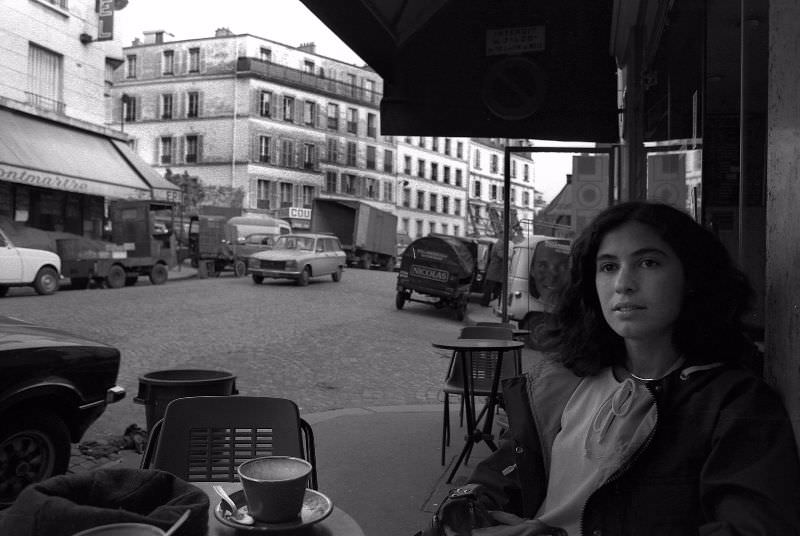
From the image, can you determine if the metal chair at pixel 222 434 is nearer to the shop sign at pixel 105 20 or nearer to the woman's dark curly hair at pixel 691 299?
the woman's dark curly hair at pixel 691 299

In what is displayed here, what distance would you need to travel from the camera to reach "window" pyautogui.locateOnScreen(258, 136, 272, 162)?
4912cm

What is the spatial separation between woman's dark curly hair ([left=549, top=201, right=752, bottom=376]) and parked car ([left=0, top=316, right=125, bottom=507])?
3.27 metres

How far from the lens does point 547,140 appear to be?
6844 millimetres

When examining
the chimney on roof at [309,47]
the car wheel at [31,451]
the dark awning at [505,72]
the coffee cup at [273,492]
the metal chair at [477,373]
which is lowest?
the car wheel at [31,451]

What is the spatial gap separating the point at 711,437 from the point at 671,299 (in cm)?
37

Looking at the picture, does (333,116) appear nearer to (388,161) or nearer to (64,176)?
(388,161)

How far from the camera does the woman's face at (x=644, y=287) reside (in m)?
1.79

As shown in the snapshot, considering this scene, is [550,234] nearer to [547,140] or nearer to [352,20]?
[547,140]

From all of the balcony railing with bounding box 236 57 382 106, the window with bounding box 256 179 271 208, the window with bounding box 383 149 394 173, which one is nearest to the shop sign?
the window with bounding box 256 179 271 208

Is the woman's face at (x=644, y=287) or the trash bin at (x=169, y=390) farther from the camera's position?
the trash bin at (x=169, y=390)

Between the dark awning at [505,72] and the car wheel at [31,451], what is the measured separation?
3843mm

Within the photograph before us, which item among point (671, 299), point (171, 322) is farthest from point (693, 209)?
point (171, 322)

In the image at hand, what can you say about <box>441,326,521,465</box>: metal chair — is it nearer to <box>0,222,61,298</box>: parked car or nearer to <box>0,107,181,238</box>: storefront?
<box>0,222,61,298</box>: parked car

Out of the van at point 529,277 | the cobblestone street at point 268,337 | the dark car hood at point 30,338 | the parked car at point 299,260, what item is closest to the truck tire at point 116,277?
the cobblestone street at point 268,337
